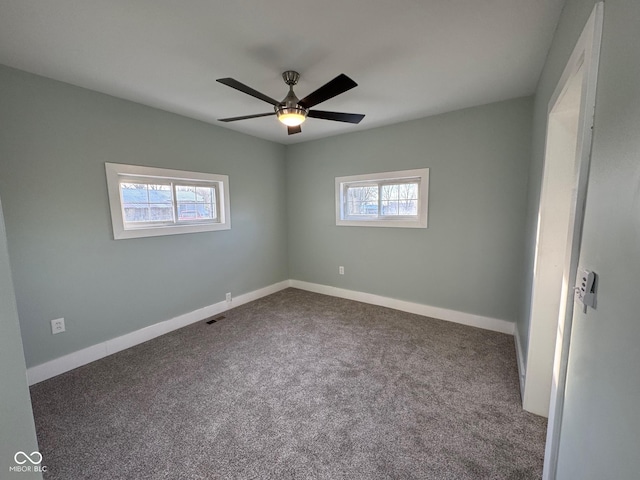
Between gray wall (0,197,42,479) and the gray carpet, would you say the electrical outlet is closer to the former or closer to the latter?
the gray carpet

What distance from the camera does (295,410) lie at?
5.91 feet

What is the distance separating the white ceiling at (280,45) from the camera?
140 centimetres

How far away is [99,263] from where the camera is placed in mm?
2443

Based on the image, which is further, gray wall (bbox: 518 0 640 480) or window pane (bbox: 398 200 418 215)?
window pane (bbox: 398 200 418 215)

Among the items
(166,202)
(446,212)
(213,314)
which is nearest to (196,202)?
(166,202)

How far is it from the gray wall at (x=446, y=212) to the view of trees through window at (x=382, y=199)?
0.22 m

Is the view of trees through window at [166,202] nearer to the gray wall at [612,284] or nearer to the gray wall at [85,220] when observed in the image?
the gray wall at [85,220]

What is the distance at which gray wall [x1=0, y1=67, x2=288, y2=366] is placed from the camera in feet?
6.59

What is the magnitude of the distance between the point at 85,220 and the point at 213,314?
1.74 metres

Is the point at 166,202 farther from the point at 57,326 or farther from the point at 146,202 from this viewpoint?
the point at 57,326

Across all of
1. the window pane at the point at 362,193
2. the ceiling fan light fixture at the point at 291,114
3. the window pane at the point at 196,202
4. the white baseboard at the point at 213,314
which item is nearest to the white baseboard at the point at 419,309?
the white baseboard at the point at 213,314

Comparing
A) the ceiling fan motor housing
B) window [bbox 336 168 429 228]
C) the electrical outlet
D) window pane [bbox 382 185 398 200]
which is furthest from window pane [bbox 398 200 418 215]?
the electrical outlet

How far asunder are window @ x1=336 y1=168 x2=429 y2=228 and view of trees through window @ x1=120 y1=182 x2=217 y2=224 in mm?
1848

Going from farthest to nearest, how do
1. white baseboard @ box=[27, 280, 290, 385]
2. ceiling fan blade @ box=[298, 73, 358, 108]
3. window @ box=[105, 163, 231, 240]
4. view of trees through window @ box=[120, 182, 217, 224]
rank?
view of trees through window @ box=[120, 182, 217, 224]
window @ box=[105, 163, 231, 240]
white baseboard @ box=[27, 280, 290, 385]
ceiling fan blade @ box=[298, 73, 358, 108]
